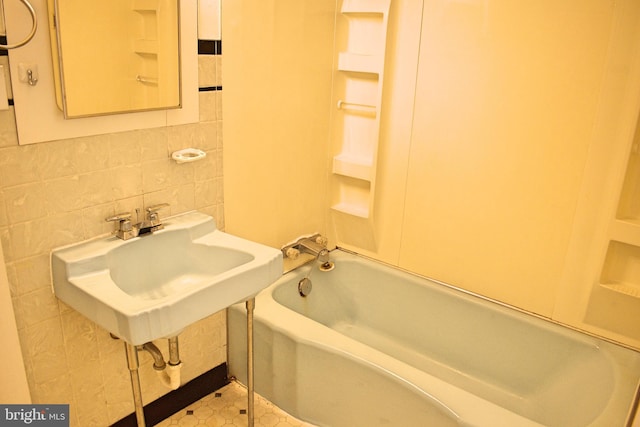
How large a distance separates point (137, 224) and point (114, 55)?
0.54 m

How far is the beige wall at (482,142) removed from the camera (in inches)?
72.9

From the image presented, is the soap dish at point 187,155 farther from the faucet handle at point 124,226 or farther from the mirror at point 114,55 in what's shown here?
the faucet handle at point 124,226

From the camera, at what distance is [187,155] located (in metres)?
1.86

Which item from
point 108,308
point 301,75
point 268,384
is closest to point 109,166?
point 108,308

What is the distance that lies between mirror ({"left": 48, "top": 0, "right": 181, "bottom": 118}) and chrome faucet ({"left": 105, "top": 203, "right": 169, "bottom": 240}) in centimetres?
33

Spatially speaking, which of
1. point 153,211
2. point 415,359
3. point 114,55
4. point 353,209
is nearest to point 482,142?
point 353,209

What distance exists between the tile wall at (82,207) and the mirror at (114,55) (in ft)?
0.35

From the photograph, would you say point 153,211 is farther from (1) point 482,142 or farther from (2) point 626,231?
(2) point 626,231

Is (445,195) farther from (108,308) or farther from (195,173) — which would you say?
(108,308)

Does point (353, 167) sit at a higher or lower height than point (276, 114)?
lower

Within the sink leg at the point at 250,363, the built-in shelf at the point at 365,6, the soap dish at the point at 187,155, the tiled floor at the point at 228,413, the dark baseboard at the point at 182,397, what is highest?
the built-in shelf at the point at 365,6

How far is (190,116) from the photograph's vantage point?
6.11 ft

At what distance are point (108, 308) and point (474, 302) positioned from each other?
149cm

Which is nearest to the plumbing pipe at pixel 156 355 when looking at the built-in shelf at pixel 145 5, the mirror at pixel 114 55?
the mirror at pixel 114 55
